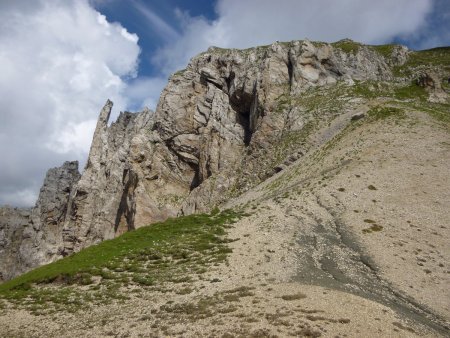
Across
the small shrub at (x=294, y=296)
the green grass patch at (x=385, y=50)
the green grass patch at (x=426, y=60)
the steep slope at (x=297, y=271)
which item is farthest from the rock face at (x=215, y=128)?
the small shrub at (x=294, y=296)

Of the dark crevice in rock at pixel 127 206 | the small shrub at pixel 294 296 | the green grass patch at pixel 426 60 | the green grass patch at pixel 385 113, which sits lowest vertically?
the small shrub at pixel 294 296

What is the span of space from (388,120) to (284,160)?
62.7 feet

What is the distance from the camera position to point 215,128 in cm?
9819

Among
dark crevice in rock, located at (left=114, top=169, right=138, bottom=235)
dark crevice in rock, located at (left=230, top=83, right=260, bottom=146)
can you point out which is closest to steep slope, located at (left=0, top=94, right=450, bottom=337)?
dark crevice in rock, located at (left=230, top=83, right=260, bottom=146)

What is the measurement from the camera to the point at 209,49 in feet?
378

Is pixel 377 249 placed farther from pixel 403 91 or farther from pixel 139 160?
pixel 139 160

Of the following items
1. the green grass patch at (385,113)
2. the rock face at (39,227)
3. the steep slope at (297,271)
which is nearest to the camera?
the steep slope at (297,271)

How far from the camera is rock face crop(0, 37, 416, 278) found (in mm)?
86000

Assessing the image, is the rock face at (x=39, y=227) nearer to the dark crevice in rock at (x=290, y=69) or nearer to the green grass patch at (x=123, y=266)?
the dark crevice in rock at (x=290, y=69)

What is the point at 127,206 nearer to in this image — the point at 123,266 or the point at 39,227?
the point at 123,266

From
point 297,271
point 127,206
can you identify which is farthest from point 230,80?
point 297,271

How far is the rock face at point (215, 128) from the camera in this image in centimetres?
8600

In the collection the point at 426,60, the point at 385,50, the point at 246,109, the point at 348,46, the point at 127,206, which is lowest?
the point at 127,206

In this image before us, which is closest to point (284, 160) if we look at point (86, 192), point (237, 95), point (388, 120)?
point (388, 120)
